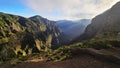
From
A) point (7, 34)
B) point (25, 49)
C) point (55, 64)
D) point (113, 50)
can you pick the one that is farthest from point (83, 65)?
point (7, 34)

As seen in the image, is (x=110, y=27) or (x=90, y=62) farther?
(x=110, y=27)

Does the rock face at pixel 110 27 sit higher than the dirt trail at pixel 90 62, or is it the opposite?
the rock face at pixel 110 27

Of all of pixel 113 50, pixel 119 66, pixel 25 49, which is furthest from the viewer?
pixel 25 49

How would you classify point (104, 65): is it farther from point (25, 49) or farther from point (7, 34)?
point (7, 34)

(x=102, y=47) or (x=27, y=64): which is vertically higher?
(x=102, y=47)

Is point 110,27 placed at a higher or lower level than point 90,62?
higher

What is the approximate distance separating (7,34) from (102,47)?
153 metres

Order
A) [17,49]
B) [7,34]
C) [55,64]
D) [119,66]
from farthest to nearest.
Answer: [7,34]
[17,49]
[55,64]
[119,66]

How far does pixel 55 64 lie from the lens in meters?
34.2

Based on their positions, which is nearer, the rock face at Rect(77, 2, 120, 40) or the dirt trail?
the dirt trail

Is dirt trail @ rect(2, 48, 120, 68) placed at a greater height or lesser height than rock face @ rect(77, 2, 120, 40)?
lesser

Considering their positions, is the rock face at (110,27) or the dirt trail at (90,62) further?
the rock face at (110,27)

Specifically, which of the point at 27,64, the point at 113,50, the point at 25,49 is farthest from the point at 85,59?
the point at 25,49

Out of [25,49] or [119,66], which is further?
[25,49]
